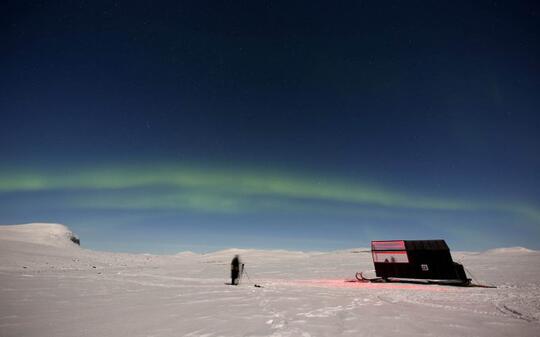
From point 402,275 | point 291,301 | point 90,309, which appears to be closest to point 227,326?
point 291,301

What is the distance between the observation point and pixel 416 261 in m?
17.9

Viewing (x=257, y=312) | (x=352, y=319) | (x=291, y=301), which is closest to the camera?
(x=352, y=319)

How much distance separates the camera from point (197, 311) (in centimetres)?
720

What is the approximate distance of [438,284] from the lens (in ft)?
55.5

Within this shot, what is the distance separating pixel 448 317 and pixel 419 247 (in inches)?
513

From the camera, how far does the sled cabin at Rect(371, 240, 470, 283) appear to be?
55.2 feet

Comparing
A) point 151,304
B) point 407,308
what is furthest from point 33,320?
point 407,308

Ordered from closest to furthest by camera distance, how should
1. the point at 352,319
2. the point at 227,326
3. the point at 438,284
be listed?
the point at 227,326, the point at 352,319, the point at 438,284

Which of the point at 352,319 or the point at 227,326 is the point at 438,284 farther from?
the point at 227,326

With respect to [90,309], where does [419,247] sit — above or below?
above

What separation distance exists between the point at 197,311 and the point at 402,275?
15.7 meters

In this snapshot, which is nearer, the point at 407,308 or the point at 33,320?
the point at 33,320

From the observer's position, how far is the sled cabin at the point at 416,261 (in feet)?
55.2

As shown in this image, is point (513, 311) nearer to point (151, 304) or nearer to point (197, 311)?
point (197, 311)
